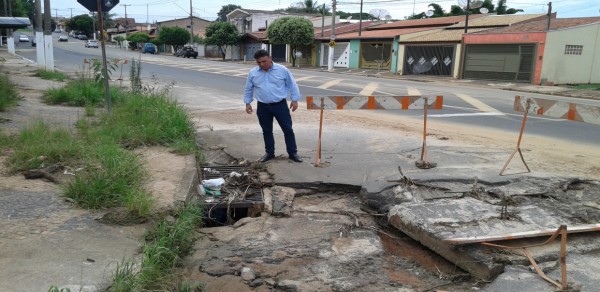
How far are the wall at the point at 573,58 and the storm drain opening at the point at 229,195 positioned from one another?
23711 millimetres

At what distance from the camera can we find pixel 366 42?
3941 cm

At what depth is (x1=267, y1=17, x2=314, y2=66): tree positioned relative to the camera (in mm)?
43688

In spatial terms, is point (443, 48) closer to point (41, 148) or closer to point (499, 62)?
point (499, 62)

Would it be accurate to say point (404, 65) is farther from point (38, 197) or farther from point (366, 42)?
point (38, 197)

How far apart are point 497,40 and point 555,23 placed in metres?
4.09

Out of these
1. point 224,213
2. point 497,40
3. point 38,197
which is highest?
point 497,40

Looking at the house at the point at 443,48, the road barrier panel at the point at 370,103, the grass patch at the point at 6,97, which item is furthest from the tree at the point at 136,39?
the road barrier panel at the point at 370,103

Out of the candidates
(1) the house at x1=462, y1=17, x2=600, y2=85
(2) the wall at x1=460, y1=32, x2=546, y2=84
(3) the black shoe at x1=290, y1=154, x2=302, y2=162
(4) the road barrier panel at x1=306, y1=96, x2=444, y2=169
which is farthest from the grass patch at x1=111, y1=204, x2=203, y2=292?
(1) the house at x1=462, y1=17, x2=600, y2=85

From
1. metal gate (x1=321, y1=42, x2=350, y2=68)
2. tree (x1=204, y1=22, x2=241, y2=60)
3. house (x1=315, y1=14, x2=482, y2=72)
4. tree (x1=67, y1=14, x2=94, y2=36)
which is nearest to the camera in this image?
house (x1=315, y1=14, x2=482, y2=72)

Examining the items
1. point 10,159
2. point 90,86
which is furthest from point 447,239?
point 90,86

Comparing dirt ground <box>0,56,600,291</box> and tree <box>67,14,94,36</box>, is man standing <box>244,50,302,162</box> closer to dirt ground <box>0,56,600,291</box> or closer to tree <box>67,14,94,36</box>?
dirt ground <box>0,56,600,291</box>

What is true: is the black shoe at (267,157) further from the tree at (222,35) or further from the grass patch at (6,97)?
the tree at (222,35)

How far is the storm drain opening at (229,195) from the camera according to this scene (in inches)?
191

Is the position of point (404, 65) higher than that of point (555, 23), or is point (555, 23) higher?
point (555, 23)
